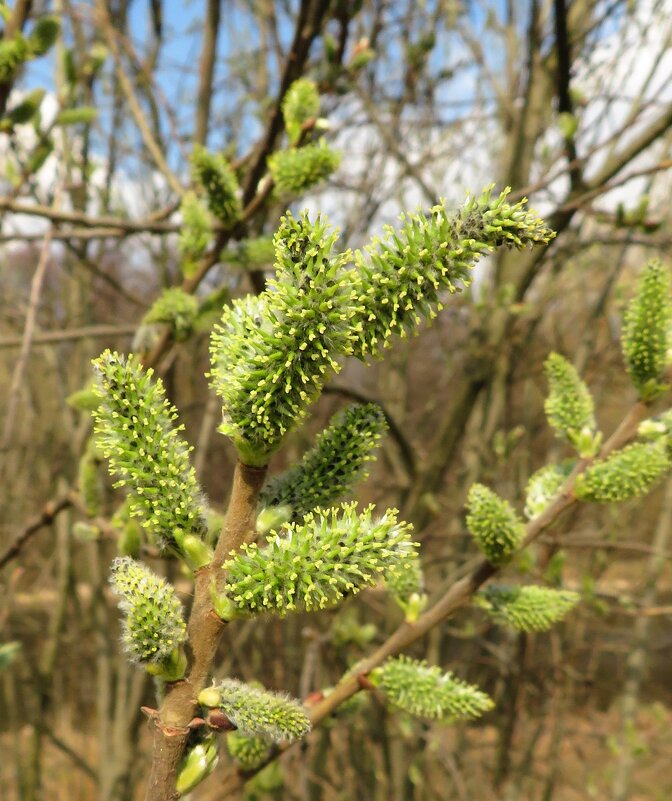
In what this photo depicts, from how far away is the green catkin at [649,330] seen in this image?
1001mm

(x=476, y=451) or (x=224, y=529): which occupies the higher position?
(x=476, y=451)

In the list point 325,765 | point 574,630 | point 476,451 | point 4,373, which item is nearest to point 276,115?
point 476,451

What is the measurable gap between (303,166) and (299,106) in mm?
193

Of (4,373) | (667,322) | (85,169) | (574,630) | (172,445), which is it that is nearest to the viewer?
(172,445)

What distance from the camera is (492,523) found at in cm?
97

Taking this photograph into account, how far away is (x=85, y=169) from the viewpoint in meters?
2.38

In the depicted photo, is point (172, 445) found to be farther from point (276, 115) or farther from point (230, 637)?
point (230, 637)

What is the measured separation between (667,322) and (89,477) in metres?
1.06

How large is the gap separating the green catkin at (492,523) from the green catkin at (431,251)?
463mm

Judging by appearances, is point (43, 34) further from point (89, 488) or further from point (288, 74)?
point (89, 488)

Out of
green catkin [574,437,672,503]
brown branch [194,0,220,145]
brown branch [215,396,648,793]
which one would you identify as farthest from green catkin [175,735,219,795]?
brown branch [194,0,220,145]

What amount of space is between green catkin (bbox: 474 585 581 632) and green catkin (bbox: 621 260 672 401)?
14.2 inches

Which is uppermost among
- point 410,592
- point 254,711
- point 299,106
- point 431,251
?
point 299,106

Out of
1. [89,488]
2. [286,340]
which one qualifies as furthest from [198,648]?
[89,488]
